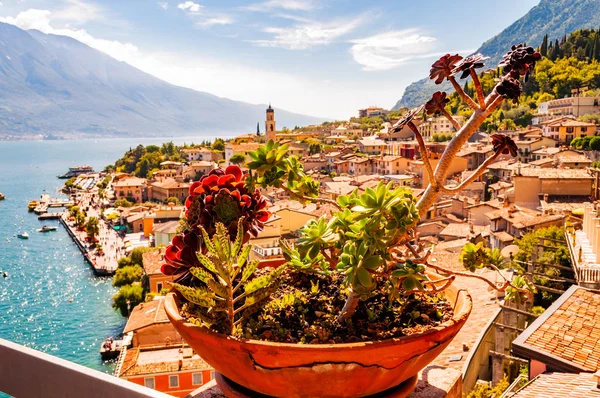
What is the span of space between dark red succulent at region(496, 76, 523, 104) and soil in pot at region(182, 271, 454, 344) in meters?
0.34

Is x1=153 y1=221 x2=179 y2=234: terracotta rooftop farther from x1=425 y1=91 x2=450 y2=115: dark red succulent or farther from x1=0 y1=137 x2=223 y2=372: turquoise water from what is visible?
x1=425 y1=91 x2=450 y2=115: dark red succulent

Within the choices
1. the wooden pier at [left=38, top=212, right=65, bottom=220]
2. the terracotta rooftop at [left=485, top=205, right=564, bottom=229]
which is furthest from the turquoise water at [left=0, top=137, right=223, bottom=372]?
the terracotta rooftop at [left=485, top=205, right=564, bottom=229]

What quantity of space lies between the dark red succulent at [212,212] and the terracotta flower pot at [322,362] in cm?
18

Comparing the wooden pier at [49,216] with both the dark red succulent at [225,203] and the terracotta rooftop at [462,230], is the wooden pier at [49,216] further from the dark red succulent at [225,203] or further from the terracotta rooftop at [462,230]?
the dark red succulent at [225,203]

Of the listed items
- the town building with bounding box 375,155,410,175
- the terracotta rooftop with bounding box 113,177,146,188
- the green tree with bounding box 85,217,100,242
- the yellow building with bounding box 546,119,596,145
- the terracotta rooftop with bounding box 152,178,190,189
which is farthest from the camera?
the terracotta rooftop with bounding box 113,177,146,188

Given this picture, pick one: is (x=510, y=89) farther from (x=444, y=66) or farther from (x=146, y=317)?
(x=146, y=317)

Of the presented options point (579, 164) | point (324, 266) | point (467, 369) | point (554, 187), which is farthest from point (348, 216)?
point (579, 164)

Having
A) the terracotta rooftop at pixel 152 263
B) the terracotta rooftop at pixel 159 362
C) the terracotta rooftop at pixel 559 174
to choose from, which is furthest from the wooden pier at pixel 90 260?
the terracotta rooftop at pixel 559 174

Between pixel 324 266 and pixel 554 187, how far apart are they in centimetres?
1523

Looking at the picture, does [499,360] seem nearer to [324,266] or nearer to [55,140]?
[324,266]

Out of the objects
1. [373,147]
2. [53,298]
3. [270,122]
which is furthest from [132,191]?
[53,298]

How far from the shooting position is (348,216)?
0.76 meters

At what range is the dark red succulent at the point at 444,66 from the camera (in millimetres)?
811

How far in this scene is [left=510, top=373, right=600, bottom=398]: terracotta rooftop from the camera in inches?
112
